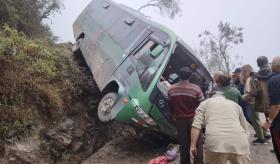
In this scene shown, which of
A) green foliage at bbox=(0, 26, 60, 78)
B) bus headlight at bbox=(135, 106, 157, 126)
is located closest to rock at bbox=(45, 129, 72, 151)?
green foliage at bbox=(0, 26, 60, 78)

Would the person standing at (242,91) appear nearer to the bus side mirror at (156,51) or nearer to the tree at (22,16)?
the bus side mirror at (156,51)

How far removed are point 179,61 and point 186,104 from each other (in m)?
2.57

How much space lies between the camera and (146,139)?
28.2 ft

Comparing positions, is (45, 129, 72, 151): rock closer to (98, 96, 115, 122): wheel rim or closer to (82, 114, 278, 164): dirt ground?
(82, 114, 278, 164): dirt ground

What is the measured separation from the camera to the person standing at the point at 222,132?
4.37 meters

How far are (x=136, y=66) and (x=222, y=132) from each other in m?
3.22

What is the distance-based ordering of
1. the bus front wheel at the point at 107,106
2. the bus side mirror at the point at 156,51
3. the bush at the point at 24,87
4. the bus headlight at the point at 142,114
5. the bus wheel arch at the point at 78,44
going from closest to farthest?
the bus headlight at the point at 142,114 → the bush at the point at 24,87 → the bus side mirror at the point at 156,51 → the bus front wheel at the point at 107,106 → the bus wheel arch at the point at 78,44

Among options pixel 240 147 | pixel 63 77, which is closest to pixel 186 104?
pixel 240 147

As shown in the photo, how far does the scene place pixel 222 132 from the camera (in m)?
4.45

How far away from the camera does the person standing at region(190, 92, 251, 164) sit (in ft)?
14.3

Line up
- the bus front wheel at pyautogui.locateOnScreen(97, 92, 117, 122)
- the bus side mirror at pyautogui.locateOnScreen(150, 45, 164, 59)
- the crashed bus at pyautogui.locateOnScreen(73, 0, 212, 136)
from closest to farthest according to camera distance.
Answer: the crashed bus at pyautogui.locateOnScreen(73, 0, 212, 136) → the bus side mirror at pyautogui.locateOnScreen(150, 45, 164, 59) → the bus front wheel at pyautogui.locateOnScreen(97, 92, 117, 122)

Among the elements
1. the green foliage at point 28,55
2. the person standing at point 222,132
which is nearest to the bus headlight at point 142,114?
the person standing at point 222,132

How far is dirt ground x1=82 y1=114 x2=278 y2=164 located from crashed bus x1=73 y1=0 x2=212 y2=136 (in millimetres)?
809

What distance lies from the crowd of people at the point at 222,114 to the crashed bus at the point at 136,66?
731 mm
